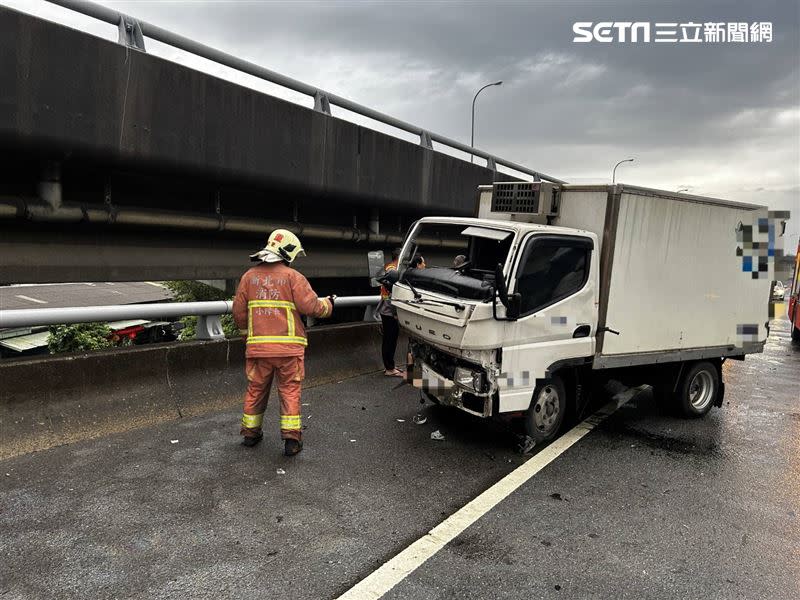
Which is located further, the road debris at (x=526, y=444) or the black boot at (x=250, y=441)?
the road debris at (x=526, y=444)

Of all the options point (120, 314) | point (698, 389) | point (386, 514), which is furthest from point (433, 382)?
point (698, 389)

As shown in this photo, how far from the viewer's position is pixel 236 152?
22.0 ft

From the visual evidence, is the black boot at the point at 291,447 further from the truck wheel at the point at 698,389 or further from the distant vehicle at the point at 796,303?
the distant vehicle at the point at 796,303

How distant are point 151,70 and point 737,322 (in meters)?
7.00

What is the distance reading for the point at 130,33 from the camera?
5656 millimetres

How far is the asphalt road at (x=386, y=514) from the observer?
3043 millimetres

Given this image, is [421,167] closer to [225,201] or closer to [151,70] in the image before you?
[225,201]

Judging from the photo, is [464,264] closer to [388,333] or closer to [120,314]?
[388,333]

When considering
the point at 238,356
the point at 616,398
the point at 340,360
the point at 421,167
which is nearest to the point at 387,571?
the point at 238,356

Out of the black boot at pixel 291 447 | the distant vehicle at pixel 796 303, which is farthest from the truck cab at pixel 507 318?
the distant vehicle at pixel 796 303

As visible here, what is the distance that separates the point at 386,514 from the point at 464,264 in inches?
113

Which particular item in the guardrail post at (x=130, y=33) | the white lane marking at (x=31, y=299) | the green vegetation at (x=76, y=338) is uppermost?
the guardrail post at (x=130, y=33)

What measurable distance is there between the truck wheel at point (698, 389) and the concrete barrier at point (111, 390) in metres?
4.86

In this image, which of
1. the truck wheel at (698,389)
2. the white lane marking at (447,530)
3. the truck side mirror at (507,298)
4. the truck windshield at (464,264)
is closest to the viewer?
the white lane marking at (447,530)
